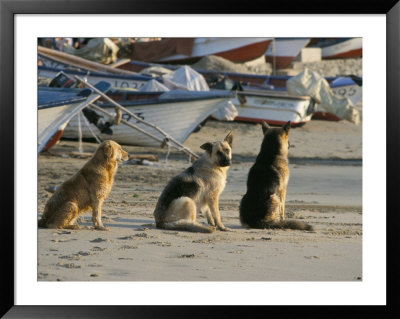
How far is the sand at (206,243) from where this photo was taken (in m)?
7.12

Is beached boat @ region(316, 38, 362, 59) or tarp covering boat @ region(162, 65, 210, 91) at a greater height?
beached boat @ region(316, 38, 362, 59)

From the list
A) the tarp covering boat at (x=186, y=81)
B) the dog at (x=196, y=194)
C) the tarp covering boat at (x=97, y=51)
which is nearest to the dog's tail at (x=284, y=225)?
the dog at (x=196, y=194)

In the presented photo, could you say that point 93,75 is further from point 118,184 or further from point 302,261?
point 302,261

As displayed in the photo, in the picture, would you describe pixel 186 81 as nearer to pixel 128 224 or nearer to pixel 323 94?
pixel 323 94

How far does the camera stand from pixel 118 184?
41.4 feet

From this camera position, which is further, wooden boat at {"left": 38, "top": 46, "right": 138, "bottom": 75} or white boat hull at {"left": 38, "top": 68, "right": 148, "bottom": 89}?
wooden boat at {"left": 38, "top": 46, "right": 138, "bottom": 75}

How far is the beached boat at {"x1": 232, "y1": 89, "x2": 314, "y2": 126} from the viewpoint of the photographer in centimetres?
2069

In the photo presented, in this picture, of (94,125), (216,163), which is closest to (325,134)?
(94,125)

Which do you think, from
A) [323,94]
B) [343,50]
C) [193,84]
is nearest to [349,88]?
[323,94]

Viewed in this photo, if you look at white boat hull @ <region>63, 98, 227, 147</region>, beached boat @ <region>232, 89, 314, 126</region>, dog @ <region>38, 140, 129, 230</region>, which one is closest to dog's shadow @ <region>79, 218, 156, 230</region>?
dog @ <region>38, 140, 129, 230</region>

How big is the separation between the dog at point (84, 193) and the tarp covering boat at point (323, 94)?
13.9 meters

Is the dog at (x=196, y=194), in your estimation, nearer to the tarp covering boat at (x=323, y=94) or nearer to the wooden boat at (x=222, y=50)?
the tarp covering boat at (x=323, y=94)

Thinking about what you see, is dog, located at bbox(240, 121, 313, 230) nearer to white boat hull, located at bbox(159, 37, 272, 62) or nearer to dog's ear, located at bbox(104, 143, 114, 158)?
dog's ear, located at bbox(104, 143, 114, 158)

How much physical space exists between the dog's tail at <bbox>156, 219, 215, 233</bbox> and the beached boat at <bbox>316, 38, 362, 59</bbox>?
22959 mm
